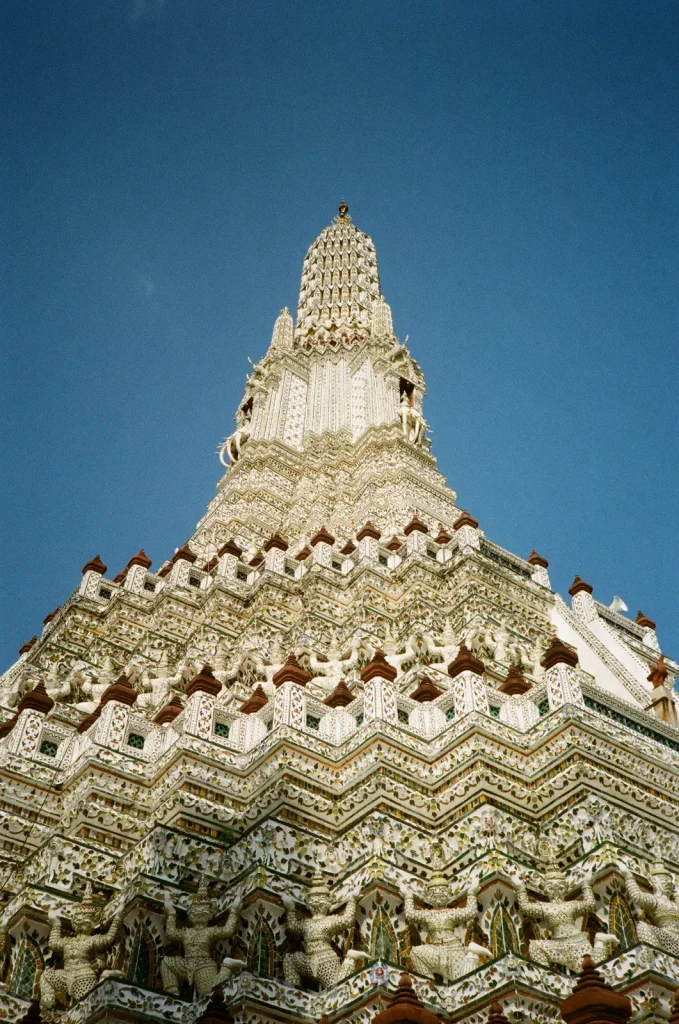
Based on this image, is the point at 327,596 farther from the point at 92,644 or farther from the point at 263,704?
the point at 263,704

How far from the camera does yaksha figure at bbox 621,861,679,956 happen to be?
33.4 feet

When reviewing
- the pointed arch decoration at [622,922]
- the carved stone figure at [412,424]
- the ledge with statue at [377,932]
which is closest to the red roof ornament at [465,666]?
the ledge with statue at [377,932]

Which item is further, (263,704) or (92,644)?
(92,644)

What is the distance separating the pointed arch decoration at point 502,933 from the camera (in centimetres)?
1051

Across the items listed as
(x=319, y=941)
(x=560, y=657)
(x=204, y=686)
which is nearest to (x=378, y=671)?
(x=204, y=686)

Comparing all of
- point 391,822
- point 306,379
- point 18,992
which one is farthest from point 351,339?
point 18,992

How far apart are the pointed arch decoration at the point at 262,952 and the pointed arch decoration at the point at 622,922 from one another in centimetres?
325

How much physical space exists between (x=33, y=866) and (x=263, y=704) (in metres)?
3.82

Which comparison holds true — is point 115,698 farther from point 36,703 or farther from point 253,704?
point 253,704

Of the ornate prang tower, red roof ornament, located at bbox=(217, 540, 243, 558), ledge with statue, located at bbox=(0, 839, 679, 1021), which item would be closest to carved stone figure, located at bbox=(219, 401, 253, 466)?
red roof ornament, located at bbox=(217, 540, 243, 558)

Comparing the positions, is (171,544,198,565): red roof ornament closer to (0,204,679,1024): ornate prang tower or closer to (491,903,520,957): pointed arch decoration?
(0,204,679,1024): ornate prang tower

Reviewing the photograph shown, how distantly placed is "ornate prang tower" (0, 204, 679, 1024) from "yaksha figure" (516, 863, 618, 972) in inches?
0.8

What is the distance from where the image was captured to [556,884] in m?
11.0

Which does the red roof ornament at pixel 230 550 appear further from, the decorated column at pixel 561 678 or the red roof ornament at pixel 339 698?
the decorated column at pixel 561 678
